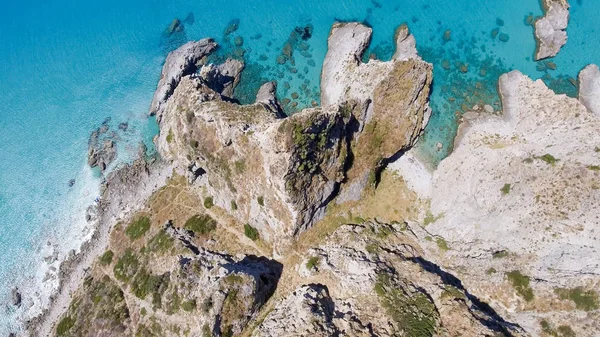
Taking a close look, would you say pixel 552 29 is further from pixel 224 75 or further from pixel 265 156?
pixel 224 75

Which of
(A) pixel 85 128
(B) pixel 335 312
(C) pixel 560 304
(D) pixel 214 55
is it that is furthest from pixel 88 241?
(C) pixel 560 304

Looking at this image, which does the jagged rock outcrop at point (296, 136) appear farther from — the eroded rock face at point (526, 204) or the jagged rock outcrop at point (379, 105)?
the eroded rock face at point (526, 204)

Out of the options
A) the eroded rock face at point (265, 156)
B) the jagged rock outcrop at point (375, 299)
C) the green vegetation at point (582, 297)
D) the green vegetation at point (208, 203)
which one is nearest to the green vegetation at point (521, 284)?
the green vegetation at point (582, 297)

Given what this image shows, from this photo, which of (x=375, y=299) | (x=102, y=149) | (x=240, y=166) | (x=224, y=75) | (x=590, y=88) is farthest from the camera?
(x=102, y=149)

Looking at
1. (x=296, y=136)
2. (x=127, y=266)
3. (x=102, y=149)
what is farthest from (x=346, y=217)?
(x=102, y=149)

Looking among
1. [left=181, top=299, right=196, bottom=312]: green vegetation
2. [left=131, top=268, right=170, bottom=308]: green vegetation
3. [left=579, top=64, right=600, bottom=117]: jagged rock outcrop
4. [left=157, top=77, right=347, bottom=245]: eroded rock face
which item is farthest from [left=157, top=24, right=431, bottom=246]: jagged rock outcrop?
[left=579, top=64, right=600, bottom=117]: jagged rock outcrop
